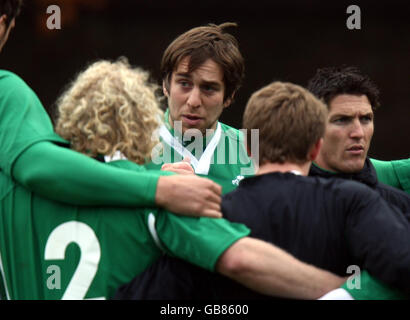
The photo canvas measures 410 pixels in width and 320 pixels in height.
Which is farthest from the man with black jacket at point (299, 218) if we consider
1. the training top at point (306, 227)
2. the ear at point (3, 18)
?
the ear at point (3, 18)

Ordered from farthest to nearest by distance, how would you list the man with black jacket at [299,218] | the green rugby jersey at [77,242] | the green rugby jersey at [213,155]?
1. the green rugby jersey at [213,155]
2. the green rugby jersey at [77,242]
3. the man with black jacket at [299,218]

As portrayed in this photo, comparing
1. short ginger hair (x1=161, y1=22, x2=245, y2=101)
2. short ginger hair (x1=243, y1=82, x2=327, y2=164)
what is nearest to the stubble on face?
short ginger hair (x1=161, y1=22, x2=245, y2=101)

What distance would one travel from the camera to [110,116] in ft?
6.94

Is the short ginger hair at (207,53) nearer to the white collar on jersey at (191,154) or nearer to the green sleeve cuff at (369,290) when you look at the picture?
the white collar on jersey at (191,154)

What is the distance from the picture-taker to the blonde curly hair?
2100 millimetres

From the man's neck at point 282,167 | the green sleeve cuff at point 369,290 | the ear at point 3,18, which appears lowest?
the green sleeve cuff at point 369,290

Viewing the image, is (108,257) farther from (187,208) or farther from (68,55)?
(68,55)

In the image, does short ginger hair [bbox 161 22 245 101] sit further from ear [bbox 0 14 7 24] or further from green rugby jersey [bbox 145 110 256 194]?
ear [bbox 0 14 7 24]

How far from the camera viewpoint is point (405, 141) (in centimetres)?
669

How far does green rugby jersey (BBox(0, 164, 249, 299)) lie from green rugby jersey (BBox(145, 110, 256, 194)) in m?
1.08

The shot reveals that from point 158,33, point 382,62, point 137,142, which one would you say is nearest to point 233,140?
point 137,142

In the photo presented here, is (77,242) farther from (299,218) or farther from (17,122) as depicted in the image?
(299,218)

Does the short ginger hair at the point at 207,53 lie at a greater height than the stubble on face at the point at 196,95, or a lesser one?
greater

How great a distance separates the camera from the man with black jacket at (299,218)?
6.34ft
